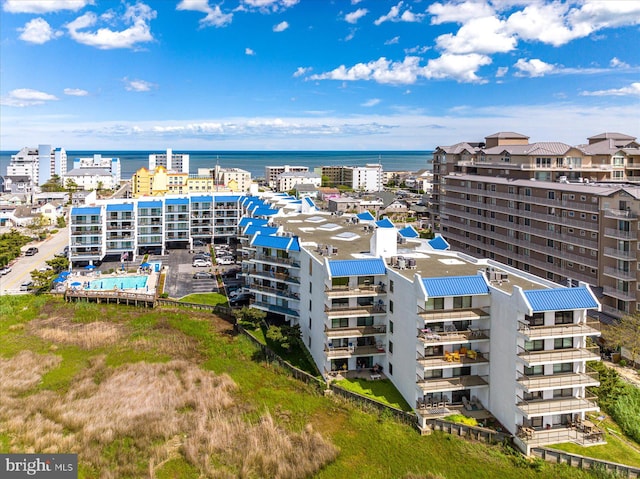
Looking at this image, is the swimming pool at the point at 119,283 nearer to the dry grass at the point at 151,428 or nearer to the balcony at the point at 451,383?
the dry grass at the point at 151,428

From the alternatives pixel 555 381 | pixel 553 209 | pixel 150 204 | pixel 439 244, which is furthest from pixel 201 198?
pixel 555 381

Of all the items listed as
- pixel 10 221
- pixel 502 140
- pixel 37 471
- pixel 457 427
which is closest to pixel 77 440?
pixel 37 471

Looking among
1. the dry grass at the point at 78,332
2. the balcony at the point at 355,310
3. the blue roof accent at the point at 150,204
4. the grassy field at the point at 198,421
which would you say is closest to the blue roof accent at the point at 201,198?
the blue roof accent at the point at 150,204

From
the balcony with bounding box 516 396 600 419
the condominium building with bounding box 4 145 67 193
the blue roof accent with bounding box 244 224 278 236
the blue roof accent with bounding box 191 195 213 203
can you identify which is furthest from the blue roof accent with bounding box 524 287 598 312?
the condominium building with bounding box 4 145 67 193

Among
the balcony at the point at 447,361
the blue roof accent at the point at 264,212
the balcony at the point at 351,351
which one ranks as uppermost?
the blue roof accent at the point at 264,212

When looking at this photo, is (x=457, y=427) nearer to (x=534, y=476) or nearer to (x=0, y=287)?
(x=534, y=476)

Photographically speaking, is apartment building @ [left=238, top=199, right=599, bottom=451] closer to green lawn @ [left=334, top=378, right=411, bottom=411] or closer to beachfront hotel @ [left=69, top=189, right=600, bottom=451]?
beachfront hotel @ [left=69, top=189, right=600, bottom=451]
